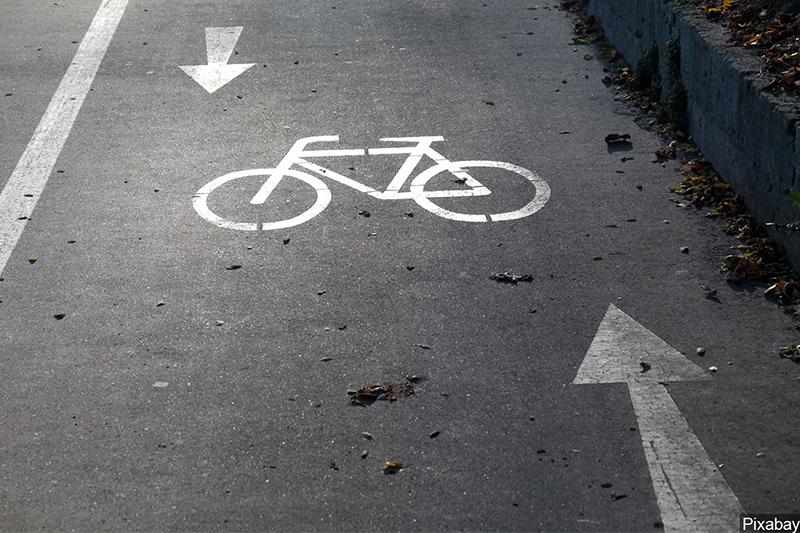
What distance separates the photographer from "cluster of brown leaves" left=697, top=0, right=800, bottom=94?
725 centimetres

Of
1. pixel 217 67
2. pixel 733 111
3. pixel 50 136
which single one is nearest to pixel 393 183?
pixel 733 111

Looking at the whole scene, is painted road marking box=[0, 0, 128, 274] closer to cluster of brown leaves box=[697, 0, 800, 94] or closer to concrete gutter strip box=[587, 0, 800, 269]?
Result: concrete gutter strip box=[587, 0, 800, 269]

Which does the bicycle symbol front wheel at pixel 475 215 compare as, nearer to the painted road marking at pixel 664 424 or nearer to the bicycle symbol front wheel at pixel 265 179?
the bicycle symbol front wheel at pixel 265 179

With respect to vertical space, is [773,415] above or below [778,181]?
below

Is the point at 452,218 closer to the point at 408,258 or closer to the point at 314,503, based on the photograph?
the point at 408,258

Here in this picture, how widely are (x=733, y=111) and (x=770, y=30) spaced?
805mm

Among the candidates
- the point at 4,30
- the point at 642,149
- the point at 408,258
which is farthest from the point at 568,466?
the point at 4,30

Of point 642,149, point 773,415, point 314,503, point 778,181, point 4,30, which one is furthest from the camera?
point 4,30

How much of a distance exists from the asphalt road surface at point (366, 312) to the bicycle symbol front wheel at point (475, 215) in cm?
3

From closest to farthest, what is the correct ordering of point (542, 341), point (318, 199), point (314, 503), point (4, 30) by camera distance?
point (314, 503), point (542, 341), point (318, 199), point (4, 30)

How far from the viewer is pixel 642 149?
8672 millimetres

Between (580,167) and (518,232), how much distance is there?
119 cm

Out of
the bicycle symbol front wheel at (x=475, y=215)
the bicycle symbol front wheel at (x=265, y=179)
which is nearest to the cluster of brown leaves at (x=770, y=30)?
the bicycle symbol front wheel at (x=475, y=215)

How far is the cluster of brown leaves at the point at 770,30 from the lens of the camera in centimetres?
725
